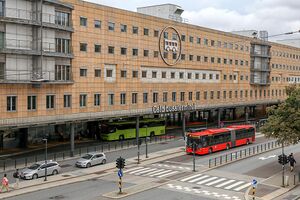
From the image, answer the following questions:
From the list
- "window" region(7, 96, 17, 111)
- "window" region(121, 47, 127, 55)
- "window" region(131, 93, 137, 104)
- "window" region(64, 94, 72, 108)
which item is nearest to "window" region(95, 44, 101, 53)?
"window" region(121, 47, 127, 55)

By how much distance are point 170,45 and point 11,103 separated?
34.3 m

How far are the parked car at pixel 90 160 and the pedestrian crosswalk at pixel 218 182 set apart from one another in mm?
11856

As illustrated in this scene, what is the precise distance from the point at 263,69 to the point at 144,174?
71.6 m

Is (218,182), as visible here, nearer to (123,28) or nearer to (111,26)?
(111,26)

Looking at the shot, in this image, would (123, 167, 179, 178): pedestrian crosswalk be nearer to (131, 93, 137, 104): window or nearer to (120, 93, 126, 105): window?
(120, 93, 126, 105): window

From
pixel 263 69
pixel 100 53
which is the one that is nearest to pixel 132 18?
pixel 100 53

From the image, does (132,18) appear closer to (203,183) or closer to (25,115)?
(25,115)

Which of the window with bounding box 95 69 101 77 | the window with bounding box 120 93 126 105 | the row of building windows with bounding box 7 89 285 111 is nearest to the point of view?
the row of building windows with bounding box 7 89 285 111

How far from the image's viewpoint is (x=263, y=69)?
107 m

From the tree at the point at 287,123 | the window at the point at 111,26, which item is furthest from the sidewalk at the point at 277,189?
the window at the point at 111,26

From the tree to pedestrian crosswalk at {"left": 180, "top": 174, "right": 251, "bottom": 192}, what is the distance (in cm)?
714

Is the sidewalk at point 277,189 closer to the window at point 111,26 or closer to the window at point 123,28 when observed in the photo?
the window at point 111,26

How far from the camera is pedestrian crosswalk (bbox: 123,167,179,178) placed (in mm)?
43312

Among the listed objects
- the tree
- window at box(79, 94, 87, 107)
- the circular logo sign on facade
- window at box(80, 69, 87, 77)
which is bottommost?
the tree
